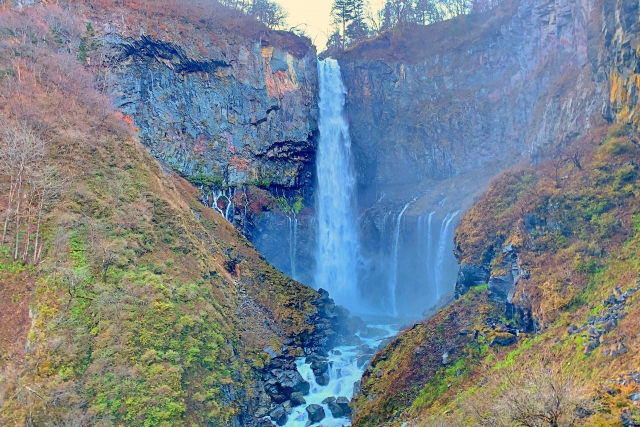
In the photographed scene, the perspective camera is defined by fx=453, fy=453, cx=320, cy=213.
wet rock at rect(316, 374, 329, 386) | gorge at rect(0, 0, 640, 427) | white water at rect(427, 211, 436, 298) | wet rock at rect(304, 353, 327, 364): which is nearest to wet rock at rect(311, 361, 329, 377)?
wet rock at rect(316, 374, 329, 386)

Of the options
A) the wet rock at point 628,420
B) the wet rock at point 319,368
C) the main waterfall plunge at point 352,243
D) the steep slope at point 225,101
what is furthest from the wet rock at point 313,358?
the wet rock at point 628,420

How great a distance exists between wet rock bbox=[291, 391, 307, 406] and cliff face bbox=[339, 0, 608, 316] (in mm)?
19772

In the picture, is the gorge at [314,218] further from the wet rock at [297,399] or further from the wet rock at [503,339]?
the wet rock at [297,399]

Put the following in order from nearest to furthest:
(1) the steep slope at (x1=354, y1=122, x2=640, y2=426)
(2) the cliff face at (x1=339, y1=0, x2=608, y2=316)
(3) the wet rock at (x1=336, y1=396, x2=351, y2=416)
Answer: (1) the steep slope at (x1=354, y1=122, x2=640, y2=426) < (3) the wet rock at (x1=336, y1=396, x2=351, y2=416) < (2) the cliff face at (x1=339, y1=0, x2=608, y2=316)

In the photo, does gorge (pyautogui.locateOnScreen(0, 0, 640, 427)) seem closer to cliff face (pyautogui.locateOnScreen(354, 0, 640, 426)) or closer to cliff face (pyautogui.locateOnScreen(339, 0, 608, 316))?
cliff face (pyautogui.locateOnScreen(354, 0, 640, 426))

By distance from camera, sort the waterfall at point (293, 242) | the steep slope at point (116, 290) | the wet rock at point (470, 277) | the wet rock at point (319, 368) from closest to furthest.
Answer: the steep slope at point (116, 290) → the wet rock at point (470, 277) → the wet rock at point (319, 368) → the waterfall at point (293, 242)

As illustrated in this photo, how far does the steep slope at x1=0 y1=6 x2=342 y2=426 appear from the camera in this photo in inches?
696

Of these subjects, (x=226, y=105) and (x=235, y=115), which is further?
(x=235, y=115)

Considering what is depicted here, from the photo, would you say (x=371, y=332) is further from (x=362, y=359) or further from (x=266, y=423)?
(x=266, y=423)

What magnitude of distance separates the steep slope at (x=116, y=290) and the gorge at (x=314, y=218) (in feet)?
0.36

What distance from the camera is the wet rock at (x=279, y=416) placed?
2316 cm

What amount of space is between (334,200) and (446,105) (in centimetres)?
1637

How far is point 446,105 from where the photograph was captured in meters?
49.6

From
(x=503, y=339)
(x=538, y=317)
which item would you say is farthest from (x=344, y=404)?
(x=538, y=317)
